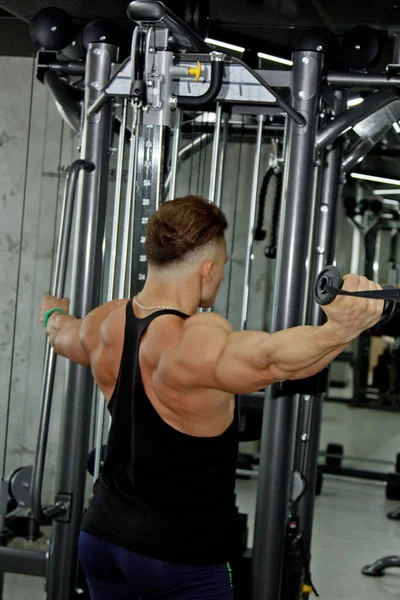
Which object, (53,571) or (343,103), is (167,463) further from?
(343,103)

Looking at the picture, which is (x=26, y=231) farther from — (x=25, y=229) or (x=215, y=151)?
(x=215, y=151)

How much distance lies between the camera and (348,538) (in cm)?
509

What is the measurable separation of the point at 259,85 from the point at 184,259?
4.10 feet

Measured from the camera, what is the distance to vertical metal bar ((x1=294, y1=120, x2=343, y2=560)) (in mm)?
3695

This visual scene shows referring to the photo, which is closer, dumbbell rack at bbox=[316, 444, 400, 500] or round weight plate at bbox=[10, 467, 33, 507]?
round weight plate at bbox=[10, 467, 33, 507]

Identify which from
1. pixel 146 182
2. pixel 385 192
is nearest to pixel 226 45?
pixel 146 182

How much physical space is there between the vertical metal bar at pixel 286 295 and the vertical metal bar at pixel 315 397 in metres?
0.47

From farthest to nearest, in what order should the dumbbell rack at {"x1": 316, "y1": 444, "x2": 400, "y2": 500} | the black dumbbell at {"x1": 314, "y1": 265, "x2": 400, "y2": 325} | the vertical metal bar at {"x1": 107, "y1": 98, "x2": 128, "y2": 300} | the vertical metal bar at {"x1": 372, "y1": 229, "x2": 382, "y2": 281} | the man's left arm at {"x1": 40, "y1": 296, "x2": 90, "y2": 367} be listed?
the vertical metal bar at {"x1": 372, "y1": 229, "x2": 382, "y2": 281}
the dumbbell rack at {"x1": 316, "y1": 444, "x2": 400, "y2": 500}
the vertical metal bar at {"x1": 107, "y1": 98, "x2": 128, "y2": 300}
the man's left arm at {"x1": 40, "y1": 296, "x2": 90, "y2": 367}
the black dumbbell at {"x1": 314, "y1": 265, "x2": 400, "y2": 325}

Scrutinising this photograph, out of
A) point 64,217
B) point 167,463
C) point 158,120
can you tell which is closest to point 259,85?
point 158,120

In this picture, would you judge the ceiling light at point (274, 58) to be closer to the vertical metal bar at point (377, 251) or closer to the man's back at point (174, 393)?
the man's back at point (174, 393)

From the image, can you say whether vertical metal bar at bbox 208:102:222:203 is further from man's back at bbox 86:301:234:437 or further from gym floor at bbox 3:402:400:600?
gym floor at bbox 3:402:400:600

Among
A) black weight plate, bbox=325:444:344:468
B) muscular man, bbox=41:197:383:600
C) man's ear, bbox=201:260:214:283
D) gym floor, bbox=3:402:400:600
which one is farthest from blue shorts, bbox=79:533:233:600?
black weight plate, bbox=325:444:344:468

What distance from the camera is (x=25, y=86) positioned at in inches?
200

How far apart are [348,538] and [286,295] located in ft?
8.08
